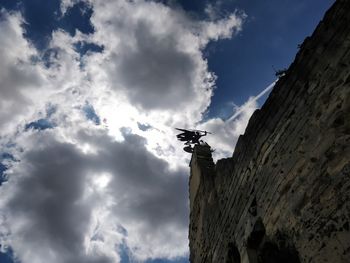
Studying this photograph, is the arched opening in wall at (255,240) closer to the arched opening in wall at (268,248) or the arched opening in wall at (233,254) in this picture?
the arched opening in wall at (268,248)

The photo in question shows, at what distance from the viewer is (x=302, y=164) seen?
3.61 meters

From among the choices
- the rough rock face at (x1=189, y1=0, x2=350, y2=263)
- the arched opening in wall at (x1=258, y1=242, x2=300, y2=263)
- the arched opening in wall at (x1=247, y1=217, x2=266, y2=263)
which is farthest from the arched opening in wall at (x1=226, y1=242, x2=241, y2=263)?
the arched opening in wall at (x1=258, y1=242, x2=300, y2=263)

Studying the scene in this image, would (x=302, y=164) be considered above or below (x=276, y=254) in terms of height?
above

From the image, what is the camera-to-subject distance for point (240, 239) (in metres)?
5.03

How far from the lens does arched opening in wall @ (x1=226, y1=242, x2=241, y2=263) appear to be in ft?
17.5

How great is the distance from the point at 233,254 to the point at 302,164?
242cm

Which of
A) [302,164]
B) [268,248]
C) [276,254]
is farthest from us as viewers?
[268,248]

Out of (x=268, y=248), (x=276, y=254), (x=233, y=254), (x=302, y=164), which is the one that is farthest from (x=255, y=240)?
(x=302, y=164)

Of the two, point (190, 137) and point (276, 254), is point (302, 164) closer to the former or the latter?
point (276, 254)

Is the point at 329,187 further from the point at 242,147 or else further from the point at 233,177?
the point at 233,177

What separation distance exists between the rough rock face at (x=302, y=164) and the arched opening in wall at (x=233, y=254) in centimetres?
2

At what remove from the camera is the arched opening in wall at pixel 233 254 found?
5328 millimetres

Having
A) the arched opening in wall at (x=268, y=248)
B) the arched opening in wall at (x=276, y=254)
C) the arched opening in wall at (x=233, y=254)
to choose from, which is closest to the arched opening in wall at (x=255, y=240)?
the arched opening in wall at (x=268, y=248)

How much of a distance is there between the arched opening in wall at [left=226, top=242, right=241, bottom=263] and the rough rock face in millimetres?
15
